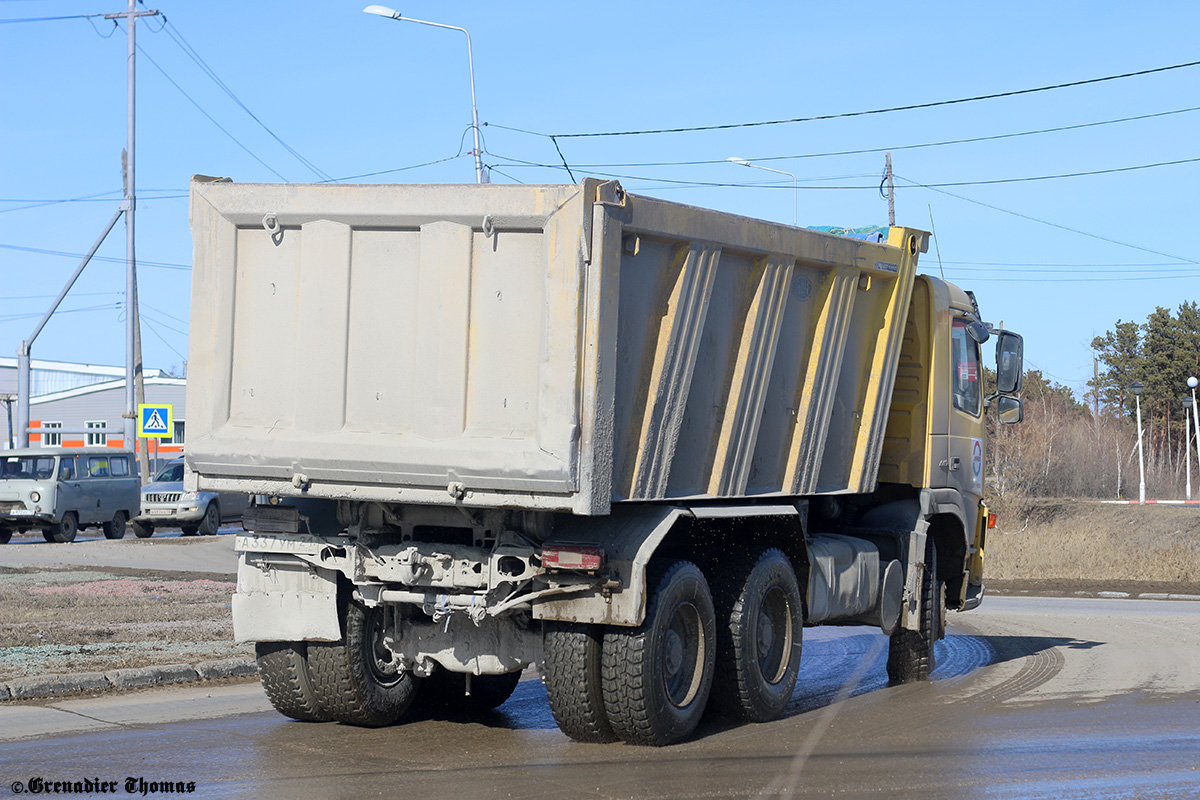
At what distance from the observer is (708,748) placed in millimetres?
7266

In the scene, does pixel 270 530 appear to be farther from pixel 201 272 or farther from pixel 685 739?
pixel 685 739

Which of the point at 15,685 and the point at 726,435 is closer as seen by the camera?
the point at 726,435

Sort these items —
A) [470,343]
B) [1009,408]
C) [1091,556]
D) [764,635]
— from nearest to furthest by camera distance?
1. [470,343]
2. [764,635]
3. [1009,408]
4. [1091,556]

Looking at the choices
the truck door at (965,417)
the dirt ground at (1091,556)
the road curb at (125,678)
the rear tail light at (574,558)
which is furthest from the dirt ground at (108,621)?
the dirt ground at (1091,556)

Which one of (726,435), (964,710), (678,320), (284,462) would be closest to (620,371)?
(678,320)

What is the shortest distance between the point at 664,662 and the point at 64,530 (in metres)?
22.5

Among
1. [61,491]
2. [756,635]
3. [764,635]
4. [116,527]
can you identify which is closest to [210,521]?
[116,527]

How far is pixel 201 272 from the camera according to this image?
7.26 metres

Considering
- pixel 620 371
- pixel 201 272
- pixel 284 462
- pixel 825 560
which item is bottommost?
pixel 825 560

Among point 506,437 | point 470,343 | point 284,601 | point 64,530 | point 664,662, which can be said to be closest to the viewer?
point 506,437

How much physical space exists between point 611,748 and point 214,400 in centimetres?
289

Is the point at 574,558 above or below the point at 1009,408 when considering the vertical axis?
below

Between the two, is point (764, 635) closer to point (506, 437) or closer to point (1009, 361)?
point (506, 437)

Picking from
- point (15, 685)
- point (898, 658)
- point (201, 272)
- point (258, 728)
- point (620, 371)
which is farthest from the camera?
point (898, 658)
